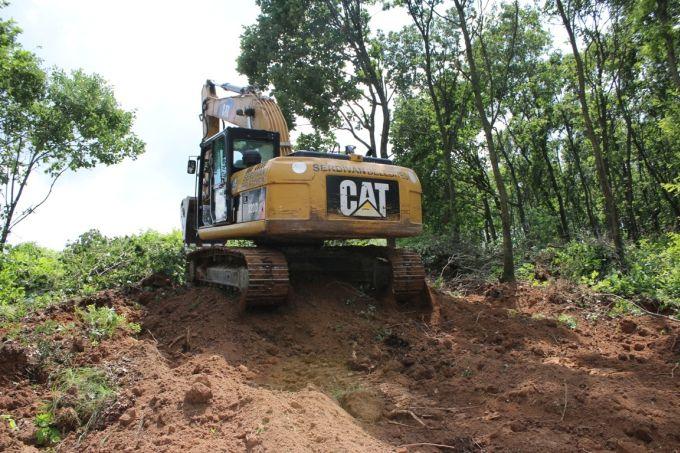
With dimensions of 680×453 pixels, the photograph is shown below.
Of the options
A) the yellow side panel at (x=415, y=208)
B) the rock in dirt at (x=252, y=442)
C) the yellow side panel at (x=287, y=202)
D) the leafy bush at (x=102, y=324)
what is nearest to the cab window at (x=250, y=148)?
the yellow side panel at (x=287, y=202)

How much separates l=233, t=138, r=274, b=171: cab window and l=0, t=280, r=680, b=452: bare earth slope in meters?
2.02

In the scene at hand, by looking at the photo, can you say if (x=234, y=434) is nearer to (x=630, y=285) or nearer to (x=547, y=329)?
(x=547, y=329)

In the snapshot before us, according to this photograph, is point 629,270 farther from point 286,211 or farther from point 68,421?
point 68,421

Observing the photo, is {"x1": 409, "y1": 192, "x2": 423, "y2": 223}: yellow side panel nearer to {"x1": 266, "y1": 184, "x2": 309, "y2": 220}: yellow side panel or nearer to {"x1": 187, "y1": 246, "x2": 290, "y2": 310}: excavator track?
{"x1": 266, "y1": 184, "x2": 309, "y2": 220}: yellow side panel

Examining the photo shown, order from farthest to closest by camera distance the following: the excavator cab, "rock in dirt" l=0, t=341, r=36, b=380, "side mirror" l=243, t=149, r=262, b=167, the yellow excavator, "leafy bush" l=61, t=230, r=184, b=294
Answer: "leafy bush" l=61, t=230, r=184, b=294 < the excavator cab < "side mirror" l=243, t=149, r=262, b=167 < the yellow excavator < "rock in dirt" l=0, t=341, r=36, b=380

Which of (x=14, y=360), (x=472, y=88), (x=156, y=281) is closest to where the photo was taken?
(x=14, y=360)

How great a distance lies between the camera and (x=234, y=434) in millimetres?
3611

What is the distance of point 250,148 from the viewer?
8227 millimetres

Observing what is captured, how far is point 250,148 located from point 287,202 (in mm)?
1955

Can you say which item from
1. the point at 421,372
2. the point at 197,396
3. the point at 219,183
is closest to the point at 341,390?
the point at 421,372

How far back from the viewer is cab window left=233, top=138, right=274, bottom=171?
8.05 m

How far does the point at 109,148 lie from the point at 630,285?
19.6 m

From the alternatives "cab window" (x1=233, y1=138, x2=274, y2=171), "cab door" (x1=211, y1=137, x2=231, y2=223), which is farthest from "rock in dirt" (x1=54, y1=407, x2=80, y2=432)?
"cab window" (x1=233, y1=138, x2=274, y2=171)

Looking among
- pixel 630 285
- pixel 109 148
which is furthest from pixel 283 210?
pixel 109 148
